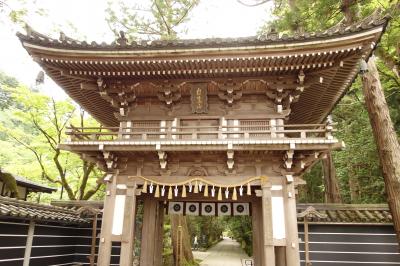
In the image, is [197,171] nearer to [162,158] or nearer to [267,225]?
[162,158]

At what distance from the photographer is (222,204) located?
35.7 ft

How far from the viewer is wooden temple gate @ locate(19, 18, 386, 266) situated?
317 inches

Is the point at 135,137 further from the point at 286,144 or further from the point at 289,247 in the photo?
the point at 289,247

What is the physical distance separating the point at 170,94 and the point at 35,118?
1262 cm

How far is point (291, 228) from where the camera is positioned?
322 inches

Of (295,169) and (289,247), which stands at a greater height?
(295,169)

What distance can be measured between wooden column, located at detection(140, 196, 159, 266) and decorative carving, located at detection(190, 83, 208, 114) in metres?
3.70

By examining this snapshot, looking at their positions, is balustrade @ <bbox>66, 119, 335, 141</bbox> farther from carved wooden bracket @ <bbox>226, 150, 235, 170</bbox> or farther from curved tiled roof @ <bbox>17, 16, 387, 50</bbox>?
curved tiled roof @ <bbox>17, 16, 387, 50</bbox>

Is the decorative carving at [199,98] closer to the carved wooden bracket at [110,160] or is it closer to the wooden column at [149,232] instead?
the carved wooden bracket at [110,160]

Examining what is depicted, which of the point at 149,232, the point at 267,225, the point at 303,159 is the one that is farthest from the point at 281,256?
the point at 149,232

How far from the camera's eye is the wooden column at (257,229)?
9.96 m

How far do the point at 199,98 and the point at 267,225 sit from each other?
448 centimetres

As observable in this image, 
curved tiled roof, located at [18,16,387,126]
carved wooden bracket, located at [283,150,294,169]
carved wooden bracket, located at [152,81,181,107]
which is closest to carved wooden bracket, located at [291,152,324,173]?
carved wooden bracket, located at [283,150,294,169]

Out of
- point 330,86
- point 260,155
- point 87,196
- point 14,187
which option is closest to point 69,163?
point 87,196
